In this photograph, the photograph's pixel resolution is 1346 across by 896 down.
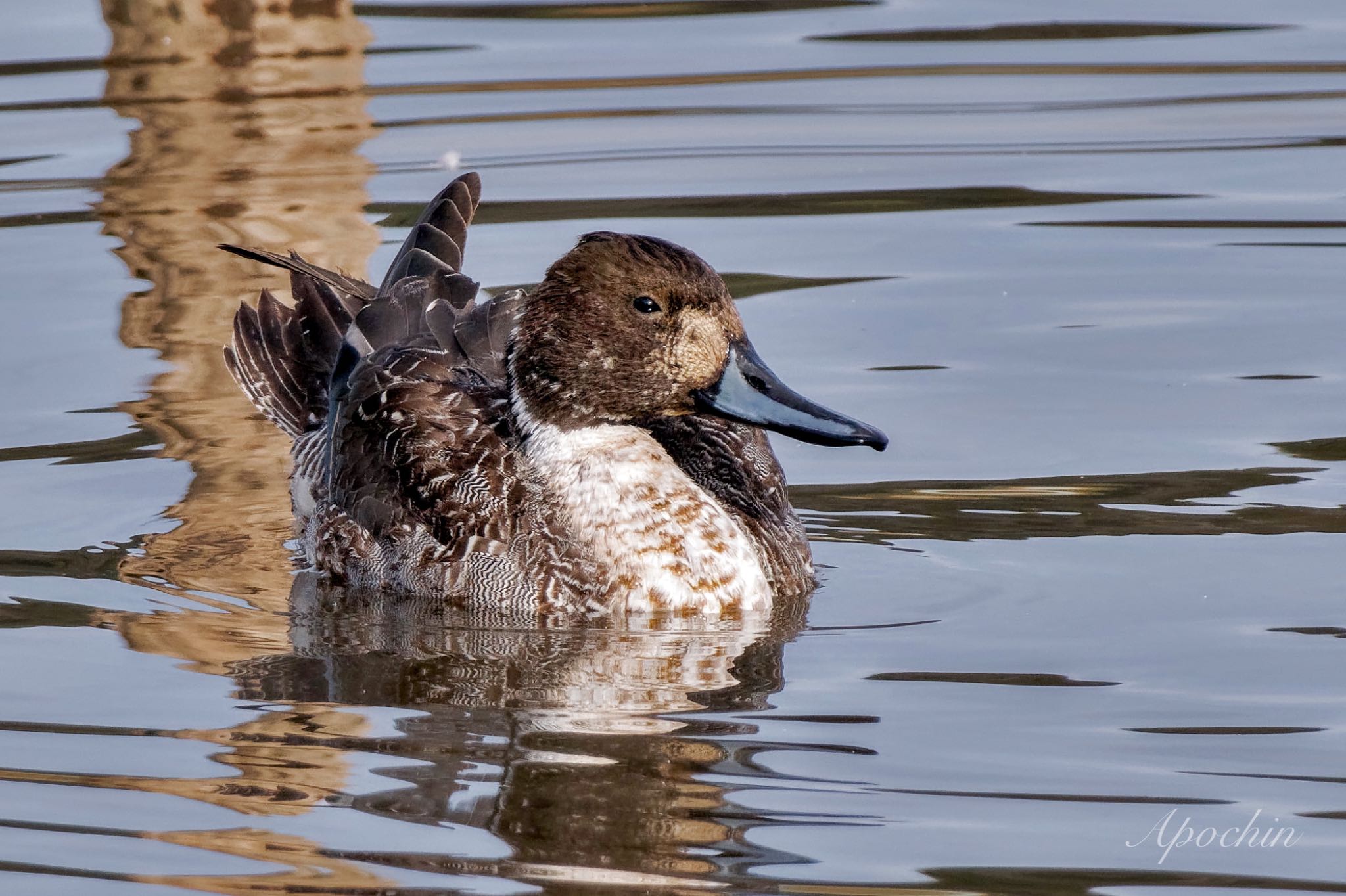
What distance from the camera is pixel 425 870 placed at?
5102 mm

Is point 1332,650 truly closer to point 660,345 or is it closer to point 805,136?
point 660,345

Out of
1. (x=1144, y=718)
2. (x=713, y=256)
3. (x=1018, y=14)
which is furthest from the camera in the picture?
(x=1018, y=14)

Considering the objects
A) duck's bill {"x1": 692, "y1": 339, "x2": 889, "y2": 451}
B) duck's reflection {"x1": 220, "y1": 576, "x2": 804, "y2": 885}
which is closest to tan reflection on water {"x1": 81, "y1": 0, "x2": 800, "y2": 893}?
duck's reflection {"x1": 220, "y1": 576, "x2": 804, "y2": 885}

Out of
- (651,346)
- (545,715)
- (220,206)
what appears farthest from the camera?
(220,206)

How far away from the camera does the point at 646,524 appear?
730 centimetres

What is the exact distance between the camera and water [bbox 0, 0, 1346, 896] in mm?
5363

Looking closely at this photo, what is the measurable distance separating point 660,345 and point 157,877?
2.51 m

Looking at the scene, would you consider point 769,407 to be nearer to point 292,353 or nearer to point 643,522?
point 643,522

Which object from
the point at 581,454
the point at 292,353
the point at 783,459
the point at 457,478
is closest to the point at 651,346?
the point at 581,454

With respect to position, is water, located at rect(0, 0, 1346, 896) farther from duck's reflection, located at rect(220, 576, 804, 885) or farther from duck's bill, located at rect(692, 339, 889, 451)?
duck's bill, located at rect(692, 339, 889, 451)

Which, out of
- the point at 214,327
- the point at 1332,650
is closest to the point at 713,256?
the point at 214,327

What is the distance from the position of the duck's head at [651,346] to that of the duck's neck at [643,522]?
0.17 meters

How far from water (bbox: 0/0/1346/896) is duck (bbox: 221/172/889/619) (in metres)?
0.22

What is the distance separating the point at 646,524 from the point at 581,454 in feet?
1.02
